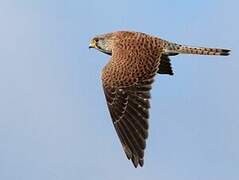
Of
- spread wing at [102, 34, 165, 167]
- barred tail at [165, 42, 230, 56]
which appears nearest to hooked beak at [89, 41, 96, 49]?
spread wing at [102, 34, 165, 167]

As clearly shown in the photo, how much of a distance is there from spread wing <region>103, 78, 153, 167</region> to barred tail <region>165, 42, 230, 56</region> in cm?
163

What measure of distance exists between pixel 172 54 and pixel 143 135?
11.7ft

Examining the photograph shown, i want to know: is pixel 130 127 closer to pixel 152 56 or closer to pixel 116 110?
pixel 116 110

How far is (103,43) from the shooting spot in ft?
90.7

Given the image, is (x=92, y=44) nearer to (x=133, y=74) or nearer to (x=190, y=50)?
(x=190, y=50)

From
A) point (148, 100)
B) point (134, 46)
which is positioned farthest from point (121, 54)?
point (148, 100)

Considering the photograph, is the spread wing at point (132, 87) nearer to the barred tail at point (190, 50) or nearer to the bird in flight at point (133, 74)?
the bird in flight at point (133, 74)

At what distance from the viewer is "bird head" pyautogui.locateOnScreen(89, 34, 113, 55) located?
27.3 meters

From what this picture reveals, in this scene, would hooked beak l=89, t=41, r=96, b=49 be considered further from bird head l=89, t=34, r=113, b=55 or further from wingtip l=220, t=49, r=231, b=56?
wingtip l=220, t=49, r=231, b=56

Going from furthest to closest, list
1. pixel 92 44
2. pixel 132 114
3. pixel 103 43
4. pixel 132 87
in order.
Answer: pixel 92 44, pixel 103 43, pixel 132 87, pixel 132 114

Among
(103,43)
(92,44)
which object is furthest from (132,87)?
(92,44)

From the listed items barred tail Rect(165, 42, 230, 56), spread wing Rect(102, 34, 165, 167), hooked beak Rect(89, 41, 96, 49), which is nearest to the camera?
spread wing Rect(102, 34, 165, 167)

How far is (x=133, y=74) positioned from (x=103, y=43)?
259 centimetres

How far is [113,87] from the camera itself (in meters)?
25.1
